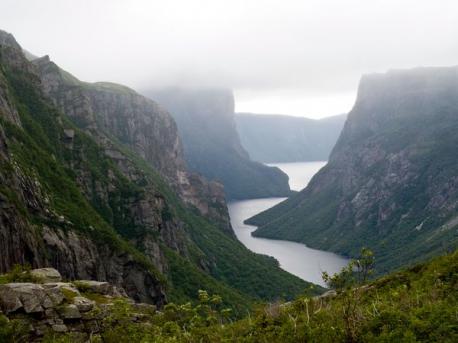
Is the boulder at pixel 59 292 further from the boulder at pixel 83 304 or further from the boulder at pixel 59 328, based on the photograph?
the boulder at pixel 59 328

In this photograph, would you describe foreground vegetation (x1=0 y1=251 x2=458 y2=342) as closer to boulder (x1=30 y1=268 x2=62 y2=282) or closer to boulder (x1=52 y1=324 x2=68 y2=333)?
boulder (x1=52 y1=324 x2=68 y2=333)

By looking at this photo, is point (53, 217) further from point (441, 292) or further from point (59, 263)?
point (441, 292)

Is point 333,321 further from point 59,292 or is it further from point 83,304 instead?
point 59,292

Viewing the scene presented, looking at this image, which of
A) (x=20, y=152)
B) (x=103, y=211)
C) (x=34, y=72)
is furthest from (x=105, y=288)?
(x=34, y=72)

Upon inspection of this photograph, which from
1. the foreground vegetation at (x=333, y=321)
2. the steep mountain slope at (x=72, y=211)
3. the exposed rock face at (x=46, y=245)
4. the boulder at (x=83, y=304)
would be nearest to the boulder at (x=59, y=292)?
the boulder at (x=83, y=304)

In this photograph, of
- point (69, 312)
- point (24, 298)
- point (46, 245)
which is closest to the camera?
point (24, 298)

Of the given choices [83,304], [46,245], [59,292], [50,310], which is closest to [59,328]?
[50,310]

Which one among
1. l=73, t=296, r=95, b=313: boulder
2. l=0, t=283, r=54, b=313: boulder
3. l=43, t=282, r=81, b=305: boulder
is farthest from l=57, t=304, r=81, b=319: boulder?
l=0, t=283, r=54, b=313: boulder

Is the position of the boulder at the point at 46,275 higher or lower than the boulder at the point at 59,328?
higher

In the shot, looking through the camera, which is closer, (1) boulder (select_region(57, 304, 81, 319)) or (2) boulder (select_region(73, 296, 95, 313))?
(1) boulder (select_region(57, 304, 81, 319))
